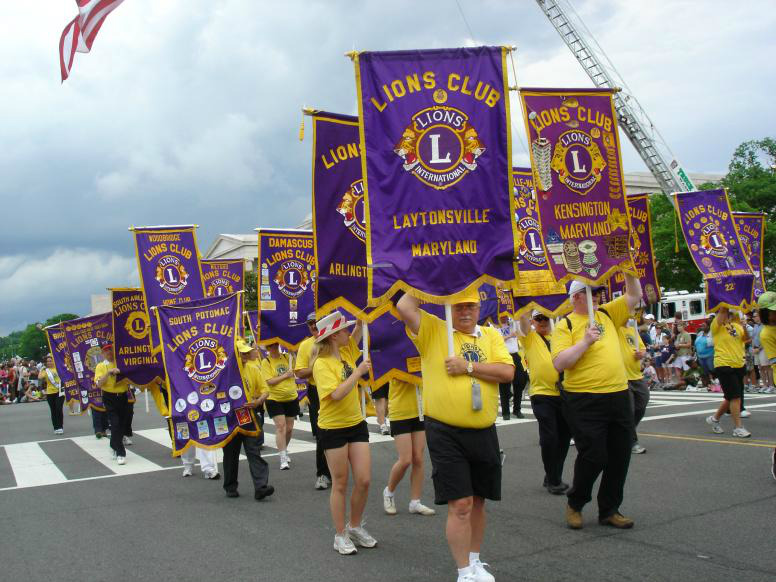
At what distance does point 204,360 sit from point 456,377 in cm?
490

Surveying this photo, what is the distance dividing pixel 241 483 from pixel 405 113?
5937 millimetres

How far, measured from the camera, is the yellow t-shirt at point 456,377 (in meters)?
4.85

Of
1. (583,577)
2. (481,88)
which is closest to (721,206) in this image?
(481,88)

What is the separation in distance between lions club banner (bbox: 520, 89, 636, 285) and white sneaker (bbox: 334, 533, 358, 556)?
9.33 feet

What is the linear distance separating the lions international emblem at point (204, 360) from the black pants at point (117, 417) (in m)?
3.81

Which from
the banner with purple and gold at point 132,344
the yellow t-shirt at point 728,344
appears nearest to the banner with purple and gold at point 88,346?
the banner with purple and gold at point 132,344

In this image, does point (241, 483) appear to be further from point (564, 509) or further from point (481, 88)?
point (481, 88)

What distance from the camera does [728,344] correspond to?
1066 cm

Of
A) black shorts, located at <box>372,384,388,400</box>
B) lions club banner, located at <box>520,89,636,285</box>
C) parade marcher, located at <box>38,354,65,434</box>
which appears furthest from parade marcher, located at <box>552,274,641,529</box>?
parade marcher, located at <box>38,354,65,434</box>

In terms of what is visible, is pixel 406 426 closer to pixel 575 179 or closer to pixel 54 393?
pixel 575 179

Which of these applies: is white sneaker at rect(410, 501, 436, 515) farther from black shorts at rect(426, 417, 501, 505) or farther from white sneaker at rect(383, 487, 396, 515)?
black shorts at rect(426, 417, 501, 505)

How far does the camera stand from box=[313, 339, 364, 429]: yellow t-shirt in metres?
6.17

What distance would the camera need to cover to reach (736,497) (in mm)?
7062

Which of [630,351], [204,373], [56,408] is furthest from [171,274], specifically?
[630,351]
